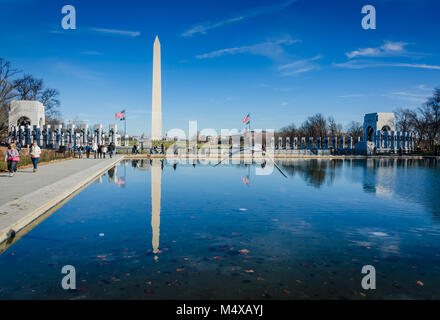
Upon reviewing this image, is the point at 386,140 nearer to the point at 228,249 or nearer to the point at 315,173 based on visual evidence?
the point at 315,173

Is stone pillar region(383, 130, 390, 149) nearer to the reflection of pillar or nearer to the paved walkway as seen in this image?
the reflection of pillar

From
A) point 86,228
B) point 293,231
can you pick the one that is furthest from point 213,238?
point 86,228

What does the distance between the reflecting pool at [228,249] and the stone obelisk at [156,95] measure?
3020cm

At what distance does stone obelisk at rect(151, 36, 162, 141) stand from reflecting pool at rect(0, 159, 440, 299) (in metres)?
30.2

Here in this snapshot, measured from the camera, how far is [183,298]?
442cm

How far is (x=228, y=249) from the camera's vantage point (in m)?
6.47

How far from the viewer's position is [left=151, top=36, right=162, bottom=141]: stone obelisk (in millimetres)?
39531

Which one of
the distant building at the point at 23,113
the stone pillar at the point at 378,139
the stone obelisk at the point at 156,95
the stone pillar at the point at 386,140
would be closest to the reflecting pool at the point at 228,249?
the stone obelisk at the point at 156,95

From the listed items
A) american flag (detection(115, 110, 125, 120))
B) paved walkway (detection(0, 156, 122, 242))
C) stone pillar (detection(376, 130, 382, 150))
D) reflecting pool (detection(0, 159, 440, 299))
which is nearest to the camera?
reflecting pool (detection(0, 159, 440, 299))

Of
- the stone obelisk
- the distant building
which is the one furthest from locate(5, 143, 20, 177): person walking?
the distant building

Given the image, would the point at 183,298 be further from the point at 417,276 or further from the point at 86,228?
the point at 86,228

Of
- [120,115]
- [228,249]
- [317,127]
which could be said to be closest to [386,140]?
[317,127]
